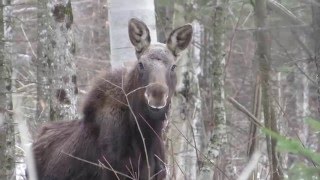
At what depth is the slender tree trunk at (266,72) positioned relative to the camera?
23.6ft

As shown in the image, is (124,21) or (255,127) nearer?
(255,127)

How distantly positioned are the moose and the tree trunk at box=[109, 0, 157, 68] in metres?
0.91

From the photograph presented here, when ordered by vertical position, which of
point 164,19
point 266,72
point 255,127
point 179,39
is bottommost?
point 255,127

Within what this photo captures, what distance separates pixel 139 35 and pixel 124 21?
958 millimetres

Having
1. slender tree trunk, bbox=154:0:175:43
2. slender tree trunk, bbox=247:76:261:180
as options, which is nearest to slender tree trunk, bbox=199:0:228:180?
slender tree trunk, bbox=247:76:261:180

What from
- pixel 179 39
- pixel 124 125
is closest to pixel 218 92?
pixel 179 39

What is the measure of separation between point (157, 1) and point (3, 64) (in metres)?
6.09

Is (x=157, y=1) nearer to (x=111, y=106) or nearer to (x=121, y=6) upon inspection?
(x=121, y=6)

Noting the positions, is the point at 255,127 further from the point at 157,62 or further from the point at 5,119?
the point at 5,119

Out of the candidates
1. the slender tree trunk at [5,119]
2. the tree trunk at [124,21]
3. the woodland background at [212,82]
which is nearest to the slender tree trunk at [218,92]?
the woodland background at [212,82]

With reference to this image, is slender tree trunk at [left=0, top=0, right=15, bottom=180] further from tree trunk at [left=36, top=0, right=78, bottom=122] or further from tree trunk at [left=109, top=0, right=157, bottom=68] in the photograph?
tree trunk at [left=109, top=0, right=157, bottom=68]

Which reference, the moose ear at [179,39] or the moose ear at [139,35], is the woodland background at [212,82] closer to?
the moose ear at [179,39]

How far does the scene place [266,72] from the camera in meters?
7.43

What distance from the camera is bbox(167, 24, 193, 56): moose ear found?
318 inches
